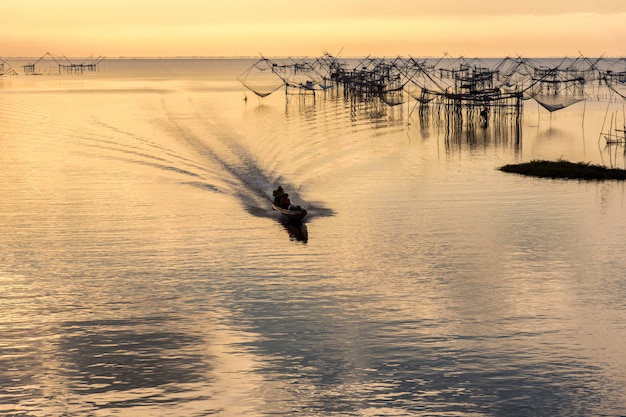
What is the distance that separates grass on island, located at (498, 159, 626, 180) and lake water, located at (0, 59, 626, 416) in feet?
5.19

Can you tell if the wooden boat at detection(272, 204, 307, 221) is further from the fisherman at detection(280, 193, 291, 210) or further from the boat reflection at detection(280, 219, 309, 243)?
the fisherman at detection(280, 193, 291, 210)

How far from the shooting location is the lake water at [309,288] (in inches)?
875

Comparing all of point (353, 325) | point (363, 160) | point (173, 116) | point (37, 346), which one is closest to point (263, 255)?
point (353, 325)

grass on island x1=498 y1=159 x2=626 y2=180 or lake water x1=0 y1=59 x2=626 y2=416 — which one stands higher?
grass on island x1=498 y1=159 x2=626 y2=180

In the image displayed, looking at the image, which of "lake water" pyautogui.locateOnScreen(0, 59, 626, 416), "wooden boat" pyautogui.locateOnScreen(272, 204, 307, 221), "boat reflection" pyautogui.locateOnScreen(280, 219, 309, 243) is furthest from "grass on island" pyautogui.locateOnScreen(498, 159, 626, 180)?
"boat reflection" pyautogui.locateOnScreen(280, 219, 309, 243)

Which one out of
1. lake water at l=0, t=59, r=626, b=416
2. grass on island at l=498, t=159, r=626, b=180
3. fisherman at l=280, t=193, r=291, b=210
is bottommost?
lake water at l=0, t=59, r=626, b=416

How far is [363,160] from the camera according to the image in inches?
2643

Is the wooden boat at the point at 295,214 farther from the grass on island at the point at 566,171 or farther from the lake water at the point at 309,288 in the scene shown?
the grass on island at the point at 566,171

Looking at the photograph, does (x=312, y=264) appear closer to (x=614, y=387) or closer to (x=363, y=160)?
(x=614, y=387)

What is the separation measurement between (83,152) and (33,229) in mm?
30304

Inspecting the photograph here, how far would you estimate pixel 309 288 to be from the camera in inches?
1235

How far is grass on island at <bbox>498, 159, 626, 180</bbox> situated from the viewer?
56.1 meters

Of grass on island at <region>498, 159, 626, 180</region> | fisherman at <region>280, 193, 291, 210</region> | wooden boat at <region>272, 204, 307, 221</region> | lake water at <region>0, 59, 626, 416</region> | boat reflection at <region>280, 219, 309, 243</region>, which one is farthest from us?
grass on island at <region>498, 159, 626, 180</region>

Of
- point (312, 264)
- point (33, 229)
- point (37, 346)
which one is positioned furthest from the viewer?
point (33, 229)
